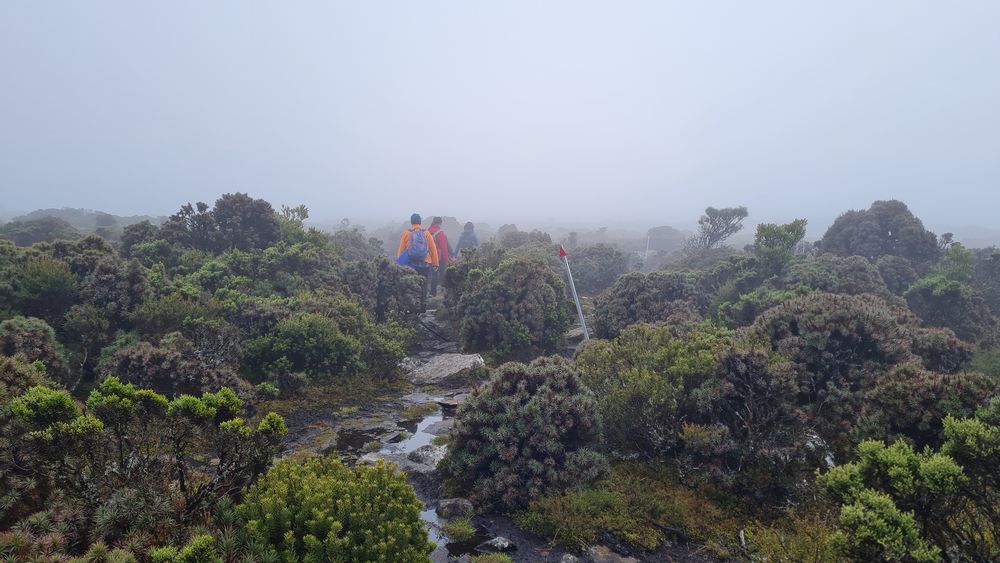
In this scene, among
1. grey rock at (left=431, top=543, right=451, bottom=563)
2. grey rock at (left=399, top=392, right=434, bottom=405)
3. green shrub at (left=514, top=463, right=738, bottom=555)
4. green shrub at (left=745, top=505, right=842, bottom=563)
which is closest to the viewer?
green shrub at (left=745, top=505, right=842, bottom=563)

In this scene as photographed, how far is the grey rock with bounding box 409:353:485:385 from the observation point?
65.9 ft

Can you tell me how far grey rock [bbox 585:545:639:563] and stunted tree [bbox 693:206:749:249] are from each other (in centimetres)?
4271

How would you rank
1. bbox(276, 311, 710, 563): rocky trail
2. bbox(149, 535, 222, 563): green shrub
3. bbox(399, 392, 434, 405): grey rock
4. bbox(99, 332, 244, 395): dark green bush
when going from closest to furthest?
bbox(149, 535, 222, 563): green shrub, bbox(276, 311, 710, 563): rocky trail, bbox(99, 332, 244, 395): dark green bush, bbox(399, 392, 434, 405): grey rock

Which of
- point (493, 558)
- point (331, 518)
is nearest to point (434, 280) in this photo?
point (493, 558)

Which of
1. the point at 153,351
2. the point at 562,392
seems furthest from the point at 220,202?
the point at 562,392

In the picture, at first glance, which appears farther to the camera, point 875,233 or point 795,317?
point 875,233

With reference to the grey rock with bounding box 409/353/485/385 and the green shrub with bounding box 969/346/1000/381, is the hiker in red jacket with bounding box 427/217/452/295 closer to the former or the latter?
the grey rock with bounding box 409/353/485/385

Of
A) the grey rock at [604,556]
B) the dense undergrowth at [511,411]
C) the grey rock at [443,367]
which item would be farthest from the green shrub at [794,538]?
the grey rock at [443,367]

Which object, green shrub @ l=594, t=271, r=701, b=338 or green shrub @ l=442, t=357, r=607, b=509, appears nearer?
green shrub @ l=442, t=357, r=607, b=509

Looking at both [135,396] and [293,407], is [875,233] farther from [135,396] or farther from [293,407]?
[135,396]

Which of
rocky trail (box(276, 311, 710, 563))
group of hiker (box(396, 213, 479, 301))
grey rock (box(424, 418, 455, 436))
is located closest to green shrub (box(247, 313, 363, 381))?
rocky trail (box(276, 311, 710, 563))

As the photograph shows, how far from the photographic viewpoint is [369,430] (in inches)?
592

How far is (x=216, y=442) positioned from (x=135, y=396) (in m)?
1.42

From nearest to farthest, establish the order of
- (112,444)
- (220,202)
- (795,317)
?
(112,444), (795,317), (220,202)
